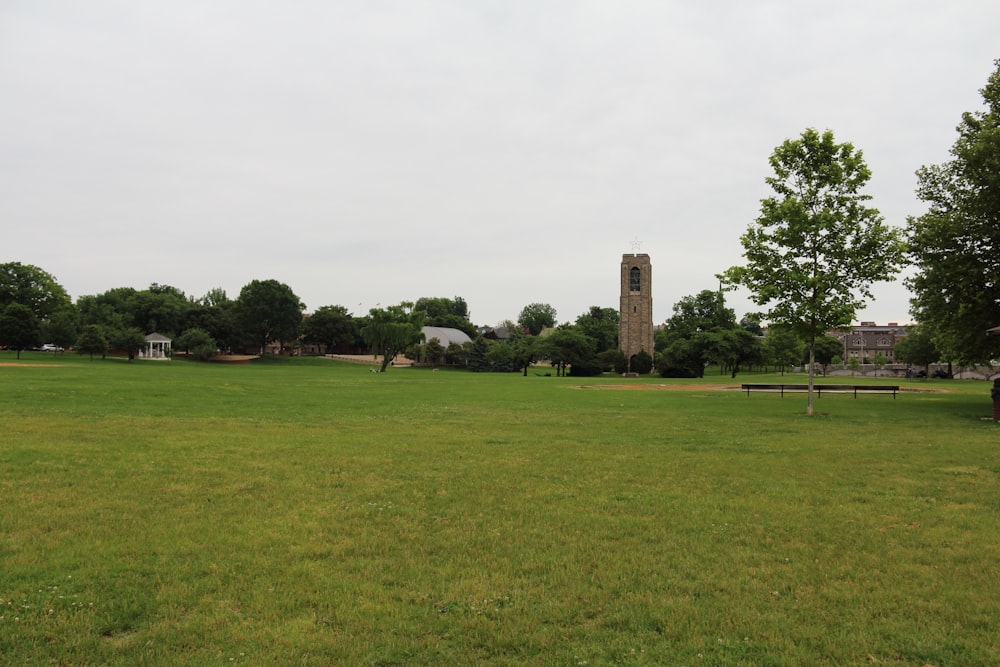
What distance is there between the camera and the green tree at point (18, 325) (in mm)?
73938

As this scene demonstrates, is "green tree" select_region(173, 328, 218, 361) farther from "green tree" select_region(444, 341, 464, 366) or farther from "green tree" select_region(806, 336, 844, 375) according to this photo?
"green tree" select_region(806, 336, 844, 375)

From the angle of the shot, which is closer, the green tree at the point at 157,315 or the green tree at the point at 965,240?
the green tree at the point at 965,240

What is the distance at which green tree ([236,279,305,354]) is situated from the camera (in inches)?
4048

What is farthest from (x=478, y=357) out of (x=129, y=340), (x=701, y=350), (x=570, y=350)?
(x=129, y=340)

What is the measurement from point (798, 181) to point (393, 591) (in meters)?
26.7

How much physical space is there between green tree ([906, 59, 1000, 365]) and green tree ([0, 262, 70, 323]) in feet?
317

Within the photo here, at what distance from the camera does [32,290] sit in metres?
84.3

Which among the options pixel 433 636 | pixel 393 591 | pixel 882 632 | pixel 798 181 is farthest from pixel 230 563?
pixel 798 181

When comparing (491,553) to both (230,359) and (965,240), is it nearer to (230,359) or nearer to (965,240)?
(965,240)

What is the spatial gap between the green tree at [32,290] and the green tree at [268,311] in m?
25.3

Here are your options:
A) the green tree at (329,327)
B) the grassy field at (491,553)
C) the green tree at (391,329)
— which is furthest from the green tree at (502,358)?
the grassy field at (491,553)

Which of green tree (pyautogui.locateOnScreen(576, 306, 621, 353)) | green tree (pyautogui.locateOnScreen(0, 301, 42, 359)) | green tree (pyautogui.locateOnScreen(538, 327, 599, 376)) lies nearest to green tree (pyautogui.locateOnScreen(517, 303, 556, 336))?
green tree (pyautogui.locateOnScreen(576, 306, 621, 353))

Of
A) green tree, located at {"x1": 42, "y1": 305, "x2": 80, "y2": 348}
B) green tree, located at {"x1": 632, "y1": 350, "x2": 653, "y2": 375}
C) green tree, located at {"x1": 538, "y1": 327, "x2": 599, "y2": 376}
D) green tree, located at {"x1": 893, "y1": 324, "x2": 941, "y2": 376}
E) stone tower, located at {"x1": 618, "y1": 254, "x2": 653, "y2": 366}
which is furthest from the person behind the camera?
stone tower, located at {"x1": 618, "y1": 254, "x2": 653, "y2": 366}

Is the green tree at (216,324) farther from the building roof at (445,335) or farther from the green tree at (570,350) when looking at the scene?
the green tree at (570,350)
